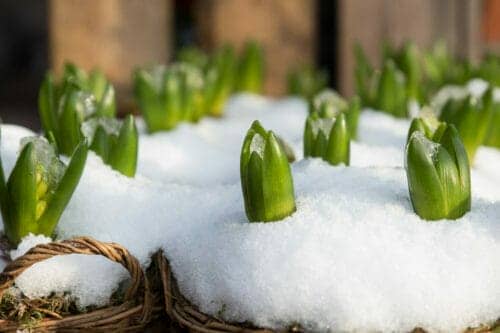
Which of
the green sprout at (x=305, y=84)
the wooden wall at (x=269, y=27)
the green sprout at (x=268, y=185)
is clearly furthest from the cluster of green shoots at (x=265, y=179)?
the wooden wall at (x=269, y=27)

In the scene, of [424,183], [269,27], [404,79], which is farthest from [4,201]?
[269,27]

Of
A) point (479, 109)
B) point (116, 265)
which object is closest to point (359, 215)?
point (116, 265)

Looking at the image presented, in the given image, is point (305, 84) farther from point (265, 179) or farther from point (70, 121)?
point (265, 179)

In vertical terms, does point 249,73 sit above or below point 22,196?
below

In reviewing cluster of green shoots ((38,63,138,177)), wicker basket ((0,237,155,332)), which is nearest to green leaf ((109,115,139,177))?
cluster of green shoots ((38,63,138,177))

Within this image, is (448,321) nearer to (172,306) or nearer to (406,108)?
(172,306)

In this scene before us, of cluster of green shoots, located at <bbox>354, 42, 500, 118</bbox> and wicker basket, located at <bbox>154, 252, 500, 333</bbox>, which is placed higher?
cluster of green shoots, located at <bbox>354, 42, 500, 118</bbox>

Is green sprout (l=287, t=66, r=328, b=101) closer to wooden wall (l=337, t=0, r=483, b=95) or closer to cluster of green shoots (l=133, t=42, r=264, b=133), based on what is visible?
cluster of green shoots (l=133, t=42, r=264, b=133)
